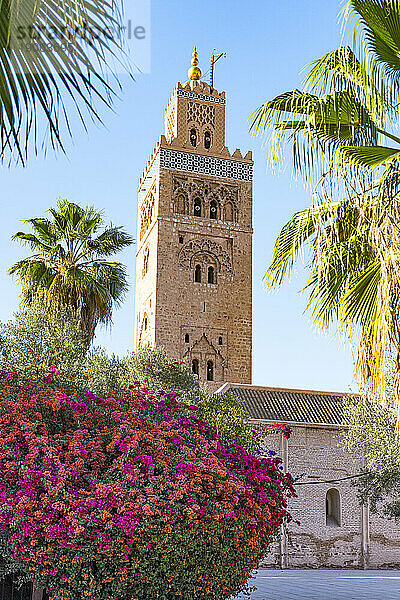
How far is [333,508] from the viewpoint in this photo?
2491 cm

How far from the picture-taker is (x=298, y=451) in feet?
80.7

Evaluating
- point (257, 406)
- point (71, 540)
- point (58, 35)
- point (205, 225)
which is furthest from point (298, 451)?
point (58, 35)

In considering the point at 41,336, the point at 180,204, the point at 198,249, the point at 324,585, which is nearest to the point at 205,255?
the point at 198,249

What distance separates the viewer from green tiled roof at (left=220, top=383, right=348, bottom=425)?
82.2ft

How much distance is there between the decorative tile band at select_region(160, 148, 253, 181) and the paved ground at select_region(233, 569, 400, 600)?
21511 millimetres

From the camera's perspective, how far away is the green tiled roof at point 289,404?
82.2ft

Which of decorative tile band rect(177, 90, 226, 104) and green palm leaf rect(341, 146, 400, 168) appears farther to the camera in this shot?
decorative tile band rect(177, 90, 226, 104)

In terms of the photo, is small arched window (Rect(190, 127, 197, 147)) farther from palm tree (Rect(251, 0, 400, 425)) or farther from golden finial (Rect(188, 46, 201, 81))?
palm tree (Rect(251, 0, 400, 425))

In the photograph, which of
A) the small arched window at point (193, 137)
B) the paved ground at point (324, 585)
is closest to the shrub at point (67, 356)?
the paved ground at point (324, 585)

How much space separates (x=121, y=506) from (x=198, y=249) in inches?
1177

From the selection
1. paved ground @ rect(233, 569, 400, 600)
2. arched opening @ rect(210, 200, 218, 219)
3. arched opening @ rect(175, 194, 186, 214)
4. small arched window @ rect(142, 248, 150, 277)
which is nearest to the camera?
paved ground @ rect(233, 569, 400, 600)

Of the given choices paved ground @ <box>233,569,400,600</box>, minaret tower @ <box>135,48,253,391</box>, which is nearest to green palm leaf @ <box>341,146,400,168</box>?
paved ground @ <box>233,569,400,600</box>

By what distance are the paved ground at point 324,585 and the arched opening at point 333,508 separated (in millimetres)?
1852

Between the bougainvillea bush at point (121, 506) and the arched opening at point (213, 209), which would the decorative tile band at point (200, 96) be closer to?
the arched opening at point (213, 209)
